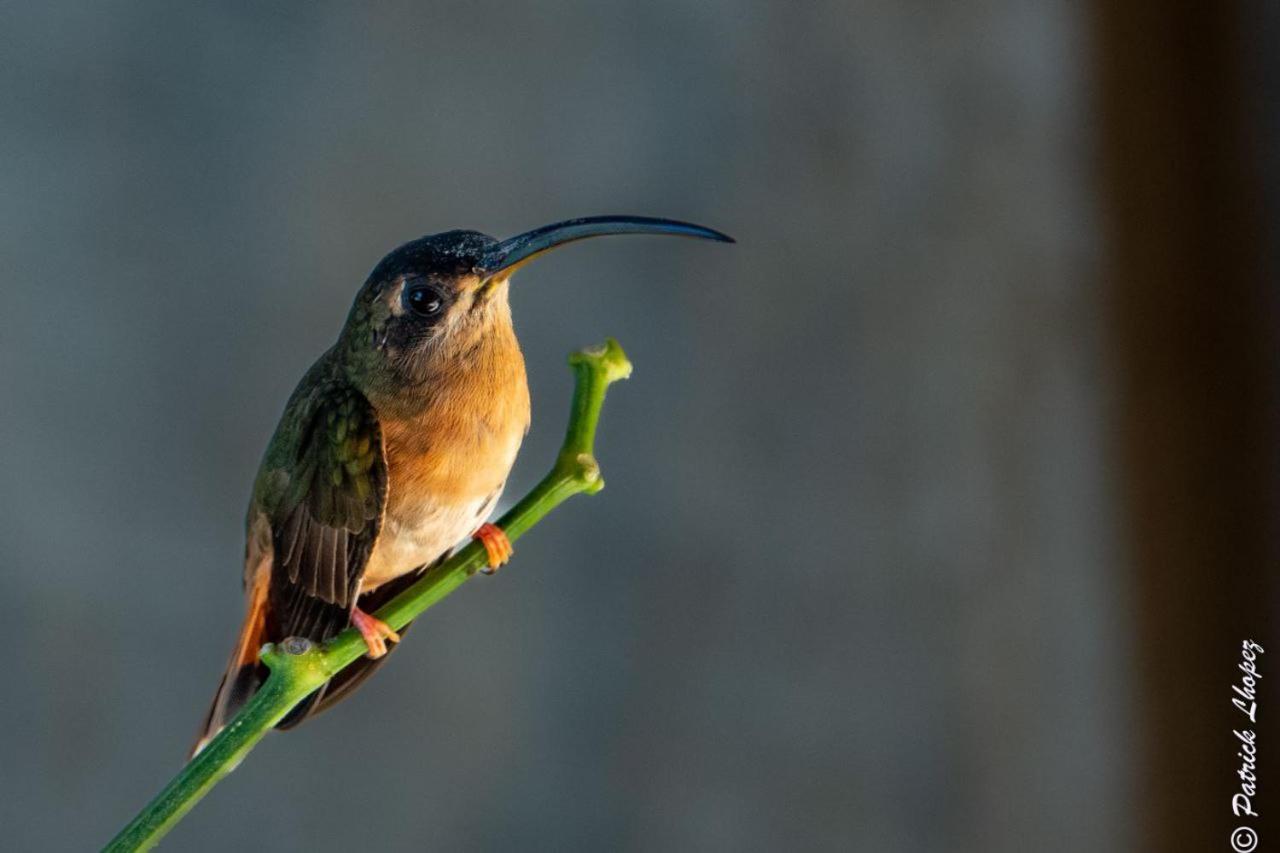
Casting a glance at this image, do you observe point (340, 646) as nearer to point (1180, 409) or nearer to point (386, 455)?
point (386, 455)

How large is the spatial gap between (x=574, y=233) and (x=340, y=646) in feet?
0.37

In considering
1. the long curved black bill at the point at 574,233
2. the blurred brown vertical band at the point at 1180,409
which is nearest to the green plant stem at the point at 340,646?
the long curved black bill at the point at 574,233

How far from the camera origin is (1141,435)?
1526 millimetres

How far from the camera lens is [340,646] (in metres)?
0.28

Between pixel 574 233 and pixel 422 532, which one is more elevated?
pixel 574 233

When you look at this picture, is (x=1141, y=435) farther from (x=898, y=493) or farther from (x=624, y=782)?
(x=624, y=782)

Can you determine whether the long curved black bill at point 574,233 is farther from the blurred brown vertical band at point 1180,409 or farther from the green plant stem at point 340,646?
the blurred brown vertical band at point 1180,409

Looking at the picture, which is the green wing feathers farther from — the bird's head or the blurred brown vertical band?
the blurred brown vertical band

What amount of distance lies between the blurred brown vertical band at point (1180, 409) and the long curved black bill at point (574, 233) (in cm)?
132

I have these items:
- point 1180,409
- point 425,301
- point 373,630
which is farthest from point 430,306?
point 1180,409

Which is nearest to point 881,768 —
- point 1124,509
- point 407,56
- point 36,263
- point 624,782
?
point 624,782

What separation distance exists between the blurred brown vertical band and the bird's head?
1282 millimetres

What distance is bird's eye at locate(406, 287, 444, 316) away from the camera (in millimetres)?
419

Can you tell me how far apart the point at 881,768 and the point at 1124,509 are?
1.51 feet
